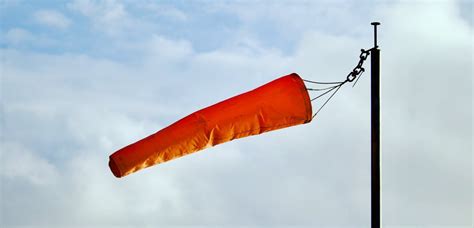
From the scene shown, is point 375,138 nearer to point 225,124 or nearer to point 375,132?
point 375,132

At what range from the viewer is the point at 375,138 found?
8.16 meters

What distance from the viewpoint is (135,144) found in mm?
8312

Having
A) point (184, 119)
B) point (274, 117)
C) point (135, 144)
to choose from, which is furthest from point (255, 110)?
point (135, 144)

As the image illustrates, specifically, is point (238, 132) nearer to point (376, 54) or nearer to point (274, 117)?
point (274, 117)

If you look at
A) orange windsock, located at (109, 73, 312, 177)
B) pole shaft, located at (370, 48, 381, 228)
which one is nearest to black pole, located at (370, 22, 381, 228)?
pole shaft, located at (370, 48, 381, 228)

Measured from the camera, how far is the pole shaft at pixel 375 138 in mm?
8117

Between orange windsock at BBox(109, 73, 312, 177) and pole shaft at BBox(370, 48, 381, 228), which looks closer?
pole shaft at BBox(370, 48, 381, 228)

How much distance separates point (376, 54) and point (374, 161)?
3.62 ft

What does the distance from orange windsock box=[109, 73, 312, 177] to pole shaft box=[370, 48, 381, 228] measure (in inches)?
26.2

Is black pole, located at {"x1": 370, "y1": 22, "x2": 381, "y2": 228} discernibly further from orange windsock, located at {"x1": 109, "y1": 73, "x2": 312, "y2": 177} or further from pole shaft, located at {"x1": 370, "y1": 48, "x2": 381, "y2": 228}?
orange windsock, located at {"x1": 109, "y1": 73, "x2": 312, "y2": 177}

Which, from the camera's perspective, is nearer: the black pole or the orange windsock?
the black pole

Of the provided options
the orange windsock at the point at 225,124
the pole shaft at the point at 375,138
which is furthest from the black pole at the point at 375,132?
the orange windsock at the point at 225,124

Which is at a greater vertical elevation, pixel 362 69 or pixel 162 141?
pixel 362 69

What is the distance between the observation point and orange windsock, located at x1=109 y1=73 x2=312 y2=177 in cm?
823
